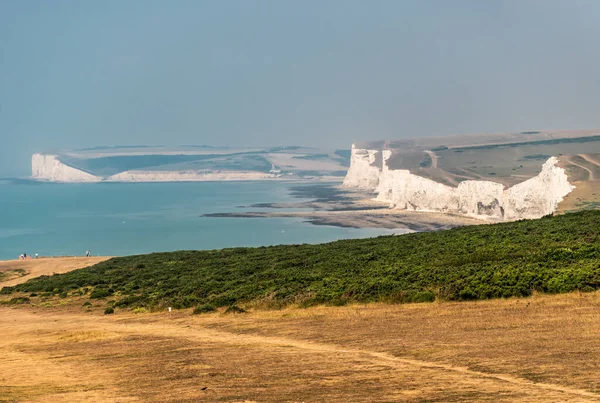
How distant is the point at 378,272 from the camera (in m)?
31.8

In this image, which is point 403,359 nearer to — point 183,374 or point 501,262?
point 183,374

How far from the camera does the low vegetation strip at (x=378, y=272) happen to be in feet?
86.4

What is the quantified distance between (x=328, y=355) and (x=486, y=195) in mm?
105433

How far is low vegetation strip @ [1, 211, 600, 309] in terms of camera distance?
26.3 metres

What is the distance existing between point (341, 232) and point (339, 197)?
86377 mm

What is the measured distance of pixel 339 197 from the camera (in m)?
194

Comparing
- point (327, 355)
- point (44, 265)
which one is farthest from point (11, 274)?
point (327, 355)

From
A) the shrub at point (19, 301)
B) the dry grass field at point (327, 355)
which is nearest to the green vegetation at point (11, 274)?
the shrub at point (19, 301)

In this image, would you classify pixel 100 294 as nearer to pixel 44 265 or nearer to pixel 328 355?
pixel 328 355

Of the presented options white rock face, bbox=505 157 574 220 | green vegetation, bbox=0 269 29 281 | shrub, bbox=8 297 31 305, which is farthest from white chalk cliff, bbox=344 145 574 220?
shrub, bbox=8 297 31 305

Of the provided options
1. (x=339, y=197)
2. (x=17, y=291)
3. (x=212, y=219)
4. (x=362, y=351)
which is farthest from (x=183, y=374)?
(x=339, y=197)

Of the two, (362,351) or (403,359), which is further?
(362,351)

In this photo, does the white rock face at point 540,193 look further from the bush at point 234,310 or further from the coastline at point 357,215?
the bush at point 234,310

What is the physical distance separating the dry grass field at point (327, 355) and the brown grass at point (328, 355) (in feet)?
0.13
